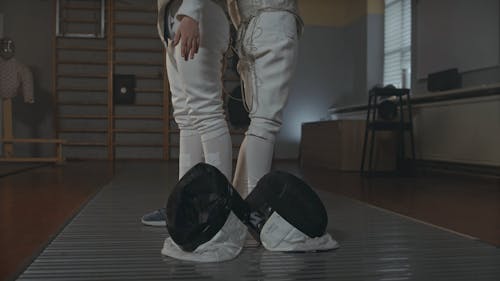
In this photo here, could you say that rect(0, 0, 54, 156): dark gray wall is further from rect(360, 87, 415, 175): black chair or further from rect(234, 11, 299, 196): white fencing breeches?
rect(234, 11, 299, 196): white fencing breeches

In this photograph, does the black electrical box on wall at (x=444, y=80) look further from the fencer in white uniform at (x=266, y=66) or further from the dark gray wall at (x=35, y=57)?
the dark gray wall at (x=35, y=57)

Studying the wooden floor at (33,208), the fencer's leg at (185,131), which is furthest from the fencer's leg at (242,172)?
the wooden floor at (33,208)

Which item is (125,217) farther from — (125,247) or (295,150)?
(295,150)

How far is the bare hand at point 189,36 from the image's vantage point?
1.30 metres

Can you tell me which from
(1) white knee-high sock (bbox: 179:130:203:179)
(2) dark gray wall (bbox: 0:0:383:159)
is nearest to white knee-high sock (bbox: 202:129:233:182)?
(1) white knee-high sock (bbox: 179:130:203:179)

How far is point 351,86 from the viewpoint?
6.57 meters

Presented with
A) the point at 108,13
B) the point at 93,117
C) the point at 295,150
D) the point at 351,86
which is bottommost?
the point at 295,150

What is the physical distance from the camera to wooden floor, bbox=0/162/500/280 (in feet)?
4.85

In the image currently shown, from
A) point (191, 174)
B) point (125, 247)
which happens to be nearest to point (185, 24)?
point (191, 174)

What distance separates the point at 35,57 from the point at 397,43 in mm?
4490

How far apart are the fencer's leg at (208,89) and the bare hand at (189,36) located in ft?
0.33

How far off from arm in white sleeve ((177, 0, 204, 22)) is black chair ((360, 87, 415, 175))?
282 cm

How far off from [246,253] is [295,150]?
5.38 meters

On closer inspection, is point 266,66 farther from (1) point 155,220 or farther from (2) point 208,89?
(1) point 155,220
